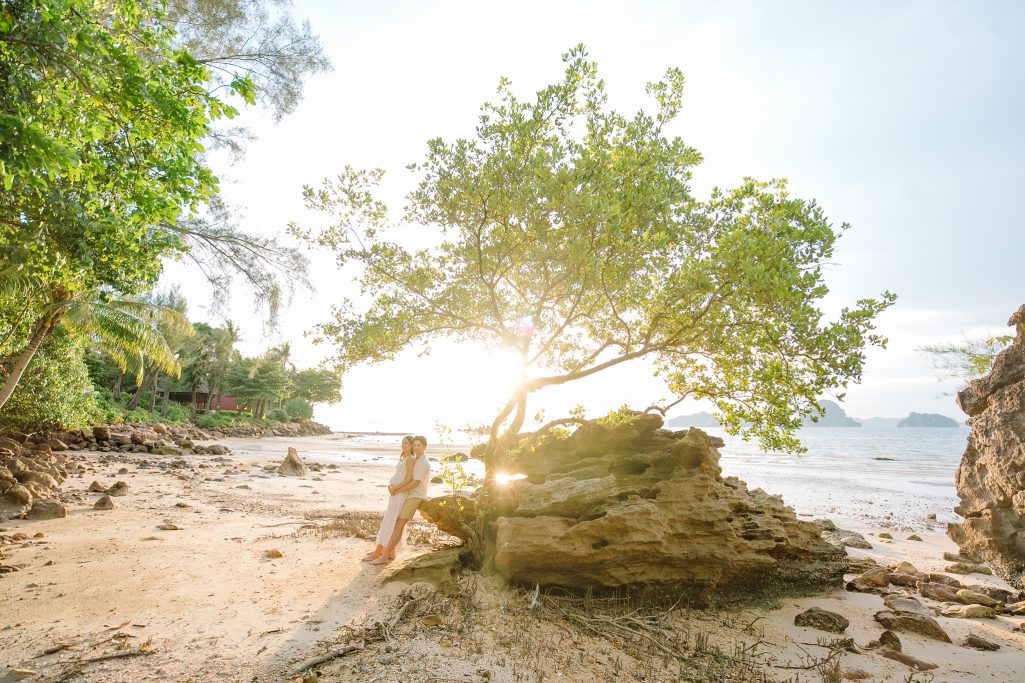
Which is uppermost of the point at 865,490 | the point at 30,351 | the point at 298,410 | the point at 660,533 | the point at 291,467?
the point at 30,351

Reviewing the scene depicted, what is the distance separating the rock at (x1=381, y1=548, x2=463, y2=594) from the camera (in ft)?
23.9

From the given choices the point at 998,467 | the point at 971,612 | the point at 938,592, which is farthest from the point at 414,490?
the point at 998,467

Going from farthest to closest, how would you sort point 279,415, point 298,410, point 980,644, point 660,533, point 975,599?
point 298,410 → point 279,415 → point 975,599 → point 660,533 → point 980,644

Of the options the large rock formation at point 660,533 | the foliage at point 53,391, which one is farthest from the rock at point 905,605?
the foliage at point 53,391

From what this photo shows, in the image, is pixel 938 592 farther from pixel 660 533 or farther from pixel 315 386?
pixel 315 386

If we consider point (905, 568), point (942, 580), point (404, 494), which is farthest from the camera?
point (905, 568)

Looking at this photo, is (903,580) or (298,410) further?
(298,410)

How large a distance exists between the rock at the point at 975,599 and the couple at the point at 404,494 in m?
10.3

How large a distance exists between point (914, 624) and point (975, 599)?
2.90 meters

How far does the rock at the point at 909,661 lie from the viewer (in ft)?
20.5

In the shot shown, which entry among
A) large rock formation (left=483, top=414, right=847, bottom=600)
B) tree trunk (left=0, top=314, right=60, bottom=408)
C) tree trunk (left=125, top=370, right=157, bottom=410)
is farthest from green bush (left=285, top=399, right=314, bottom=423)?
large rock formation (left=483, top=414, right=847, bottom=600)

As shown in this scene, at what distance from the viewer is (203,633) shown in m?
5.43

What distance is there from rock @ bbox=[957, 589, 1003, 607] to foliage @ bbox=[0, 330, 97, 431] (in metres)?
32.0

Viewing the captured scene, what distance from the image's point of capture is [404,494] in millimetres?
8758
